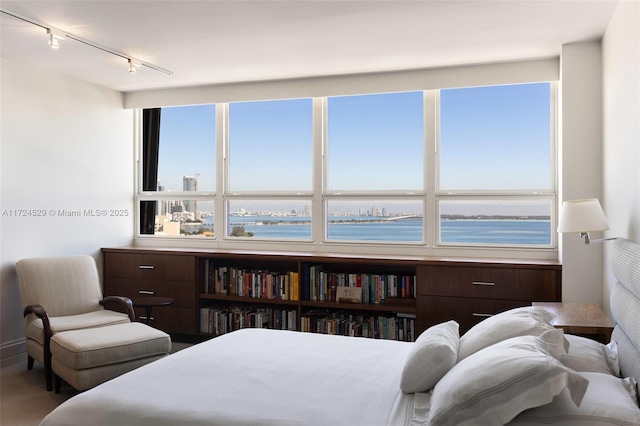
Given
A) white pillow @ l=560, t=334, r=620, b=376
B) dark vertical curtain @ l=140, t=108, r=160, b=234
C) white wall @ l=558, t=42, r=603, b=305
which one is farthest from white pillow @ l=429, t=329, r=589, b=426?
dark vertical curtain @ l=140, t=108, r=160, b=234

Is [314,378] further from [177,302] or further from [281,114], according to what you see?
[281,114]

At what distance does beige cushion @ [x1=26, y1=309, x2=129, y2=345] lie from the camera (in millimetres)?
3910

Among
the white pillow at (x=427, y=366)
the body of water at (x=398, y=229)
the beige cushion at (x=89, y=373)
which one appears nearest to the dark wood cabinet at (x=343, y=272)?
the body of water at (x=398, y=229)

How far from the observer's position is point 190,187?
220 inches

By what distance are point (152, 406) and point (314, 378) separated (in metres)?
0.67

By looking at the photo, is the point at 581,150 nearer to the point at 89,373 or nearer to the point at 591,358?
the point at 591,358

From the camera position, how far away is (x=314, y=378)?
2.27m

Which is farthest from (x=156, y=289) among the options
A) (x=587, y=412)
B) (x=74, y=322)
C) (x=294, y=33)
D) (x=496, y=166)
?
(x=587, y=412)

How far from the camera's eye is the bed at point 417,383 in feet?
5.41

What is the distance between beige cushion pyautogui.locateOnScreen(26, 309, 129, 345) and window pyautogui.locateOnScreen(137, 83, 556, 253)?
57.4 inches

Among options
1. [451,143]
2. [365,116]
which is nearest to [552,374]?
[451,143]

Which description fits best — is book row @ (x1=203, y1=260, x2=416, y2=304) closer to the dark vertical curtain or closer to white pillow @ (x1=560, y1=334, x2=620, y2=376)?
the dark vertical curtain

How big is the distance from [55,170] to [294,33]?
102 inches

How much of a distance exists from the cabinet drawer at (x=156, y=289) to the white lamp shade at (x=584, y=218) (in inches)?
128
